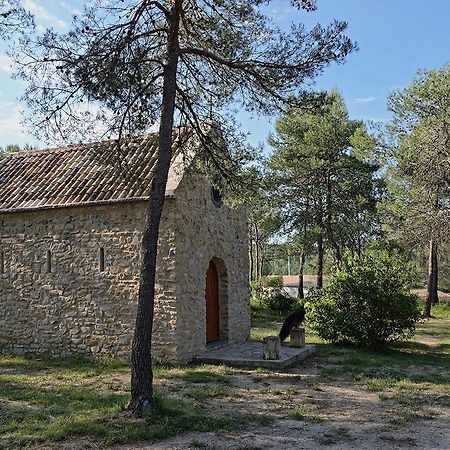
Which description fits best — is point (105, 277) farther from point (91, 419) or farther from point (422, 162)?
point (422, 162)

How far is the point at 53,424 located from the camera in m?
6.77

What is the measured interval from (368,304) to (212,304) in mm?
4024

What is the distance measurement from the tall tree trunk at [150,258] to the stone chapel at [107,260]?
2.91m

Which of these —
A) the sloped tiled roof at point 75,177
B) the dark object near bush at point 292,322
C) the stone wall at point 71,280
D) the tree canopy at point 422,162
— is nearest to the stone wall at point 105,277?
the stone wall at point 71,280

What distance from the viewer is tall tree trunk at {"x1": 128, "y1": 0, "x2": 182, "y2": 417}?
23.5 ft

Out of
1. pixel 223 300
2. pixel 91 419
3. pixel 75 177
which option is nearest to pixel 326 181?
pixel 223 300

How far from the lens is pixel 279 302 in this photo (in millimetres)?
23312

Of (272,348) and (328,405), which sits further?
(272,348)

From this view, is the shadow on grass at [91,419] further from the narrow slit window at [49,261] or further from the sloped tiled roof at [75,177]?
the sloped tiled roof at [75,177]

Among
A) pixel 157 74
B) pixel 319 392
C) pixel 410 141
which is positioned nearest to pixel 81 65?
pixel 157 74

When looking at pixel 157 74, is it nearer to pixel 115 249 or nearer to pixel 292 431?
pixel 115 249

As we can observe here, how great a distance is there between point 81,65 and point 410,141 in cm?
1485

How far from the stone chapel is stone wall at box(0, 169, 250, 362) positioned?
2 cm

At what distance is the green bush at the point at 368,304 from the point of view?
13.0 meters
